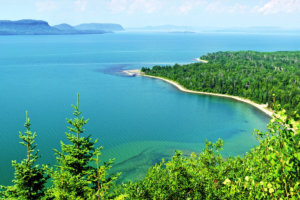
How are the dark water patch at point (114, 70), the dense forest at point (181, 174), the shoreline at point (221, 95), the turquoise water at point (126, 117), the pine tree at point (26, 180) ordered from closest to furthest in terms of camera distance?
the dense forest at point (181, 174)
the pine tree at point (26, 180)
the turquoise water at point (126, 117)
the shoreline at point (221, 95)
the dark water patch at point (114, 70)

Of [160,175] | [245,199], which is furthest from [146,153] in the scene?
[245,199]

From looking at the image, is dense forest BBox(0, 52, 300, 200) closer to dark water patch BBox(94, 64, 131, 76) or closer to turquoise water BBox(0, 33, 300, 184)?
turquoise water BBox(0, 33, 300, 184)

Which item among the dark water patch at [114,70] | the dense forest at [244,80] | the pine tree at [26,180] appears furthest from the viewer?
the dark water patch at [114,70]

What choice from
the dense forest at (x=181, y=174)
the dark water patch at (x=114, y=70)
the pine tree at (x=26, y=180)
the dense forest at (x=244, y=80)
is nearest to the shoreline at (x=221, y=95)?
the dense forest at (x=244, y=80)

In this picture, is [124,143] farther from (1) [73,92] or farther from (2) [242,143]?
(1) [73,92]

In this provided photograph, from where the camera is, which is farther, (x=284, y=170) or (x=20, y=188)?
(x=20, y=188)

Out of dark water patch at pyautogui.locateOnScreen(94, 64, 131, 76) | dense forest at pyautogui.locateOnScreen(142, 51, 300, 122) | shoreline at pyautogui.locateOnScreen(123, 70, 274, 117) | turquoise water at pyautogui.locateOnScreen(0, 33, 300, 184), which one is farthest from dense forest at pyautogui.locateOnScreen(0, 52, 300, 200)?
dark water patch at pyautogui.locateOnScreen(94, 64, 131, 76)

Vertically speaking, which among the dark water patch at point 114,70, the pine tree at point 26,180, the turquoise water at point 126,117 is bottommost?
the turquoise water at point 126,117

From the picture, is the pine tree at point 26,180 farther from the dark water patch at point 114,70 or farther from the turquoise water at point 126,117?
the dark water patch at point 114,70

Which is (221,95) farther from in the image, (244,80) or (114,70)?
(114,70)

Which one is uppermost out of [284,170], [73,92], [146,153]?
[284,170]

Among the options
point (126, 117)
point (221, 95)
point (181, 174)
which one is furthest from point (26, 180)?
point (221, 95)
